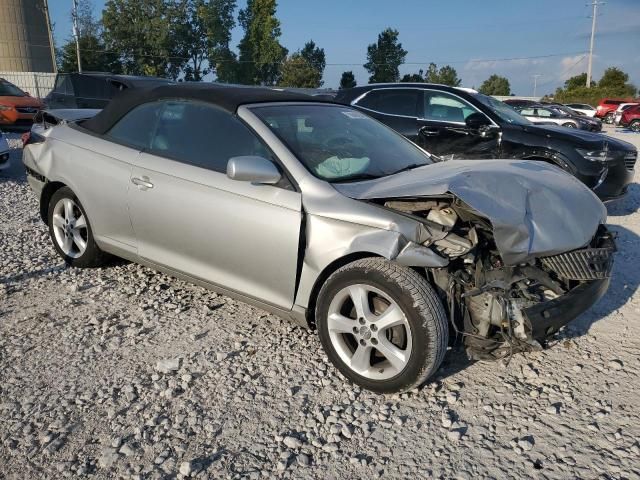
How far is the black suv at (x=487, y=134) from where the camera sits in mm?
6578

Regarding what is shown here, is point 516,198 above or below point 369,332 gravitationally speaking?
above

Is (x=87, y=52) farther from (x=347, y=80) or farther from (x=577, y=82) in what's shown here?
(x=577, y=82)

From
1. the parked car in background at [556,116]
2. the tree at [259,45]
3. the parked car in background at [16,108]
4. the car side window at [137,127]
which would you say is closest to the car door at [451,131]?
the car side window at [137,127]

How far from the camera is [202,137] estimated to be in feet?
12.5

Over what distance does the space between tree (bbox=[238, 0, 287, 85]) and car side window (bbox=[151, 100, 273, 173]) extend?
49.4 m

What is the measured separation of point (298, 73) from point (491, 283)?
48.7 m

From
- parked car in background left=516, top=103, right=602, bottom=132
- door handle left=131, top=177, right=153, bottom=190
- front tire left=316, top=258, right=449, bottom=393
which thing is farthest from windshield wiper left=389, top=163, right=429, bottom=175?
parked car in background left=516, top=103, right=602, bottom=132

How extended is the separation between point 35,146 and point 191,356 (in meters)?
2.83

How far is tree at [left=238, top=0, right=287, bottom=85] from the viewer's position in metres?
50.1

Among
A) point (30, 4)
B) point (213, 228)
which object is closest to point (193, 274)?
point (213, 228)

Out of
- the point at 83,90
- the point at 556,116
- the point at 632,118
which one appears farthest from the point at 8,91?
the point at 632,118

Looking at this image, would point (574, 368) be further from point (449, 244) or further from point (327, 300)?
point (327, 300)

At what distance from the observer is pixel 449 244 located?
9.74 feet

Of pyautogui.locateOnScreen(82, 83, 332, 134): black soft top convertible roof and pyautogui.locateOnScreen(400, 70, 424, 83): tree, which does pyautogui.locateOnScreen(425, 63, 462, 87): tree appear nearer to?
pyautogui.locateOnScreen(400, 70, 424, 83): tree
